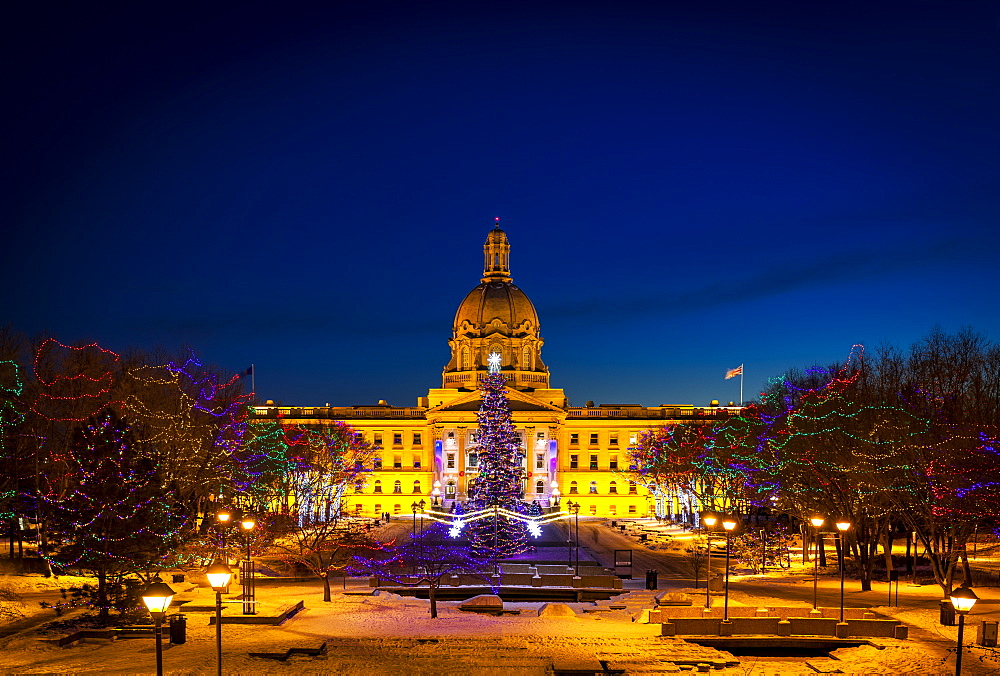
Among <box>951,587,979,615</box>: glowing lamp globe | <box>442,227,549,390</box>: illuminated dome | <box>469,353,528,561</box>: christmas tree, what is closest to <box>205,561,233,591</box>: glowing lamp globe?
<box>951,587,979,615</box>: glowing lamp globe

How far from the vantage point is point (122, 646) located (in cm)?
3053

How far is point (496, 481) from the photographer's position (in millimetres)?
62438

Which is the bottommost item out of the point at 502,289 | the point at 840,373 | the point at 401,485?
the point at 401,485

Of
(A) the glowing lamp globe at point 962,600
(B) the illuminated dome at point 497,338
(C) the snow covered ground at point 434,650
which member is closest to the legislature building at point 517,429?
(B) the illuminated dome at point 497,338

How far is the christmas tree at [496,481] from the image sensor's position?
56250mm

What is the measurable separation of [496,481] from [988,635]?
35567 millimetres

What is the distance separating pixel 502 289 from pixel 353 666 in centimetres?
11306

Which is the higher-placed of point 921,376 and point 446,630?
point 921,376

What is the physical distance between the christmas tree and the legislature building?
4532 centimetres

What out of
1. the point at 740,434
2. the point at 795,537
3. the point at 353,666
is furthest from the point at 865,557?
the point at 353,666

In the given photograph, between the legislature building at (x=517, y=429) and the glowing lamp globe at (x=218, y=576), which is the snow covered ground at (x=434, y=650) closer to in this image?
the glowing lamp globe at (x=218, y=576)

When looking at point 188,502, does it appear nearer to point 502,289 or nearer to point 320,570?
point 320,570

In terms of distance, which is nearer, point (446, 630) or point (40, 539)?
point (446, 630)

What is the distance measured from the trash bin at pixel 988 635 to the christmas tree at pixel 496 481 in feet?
94.8
